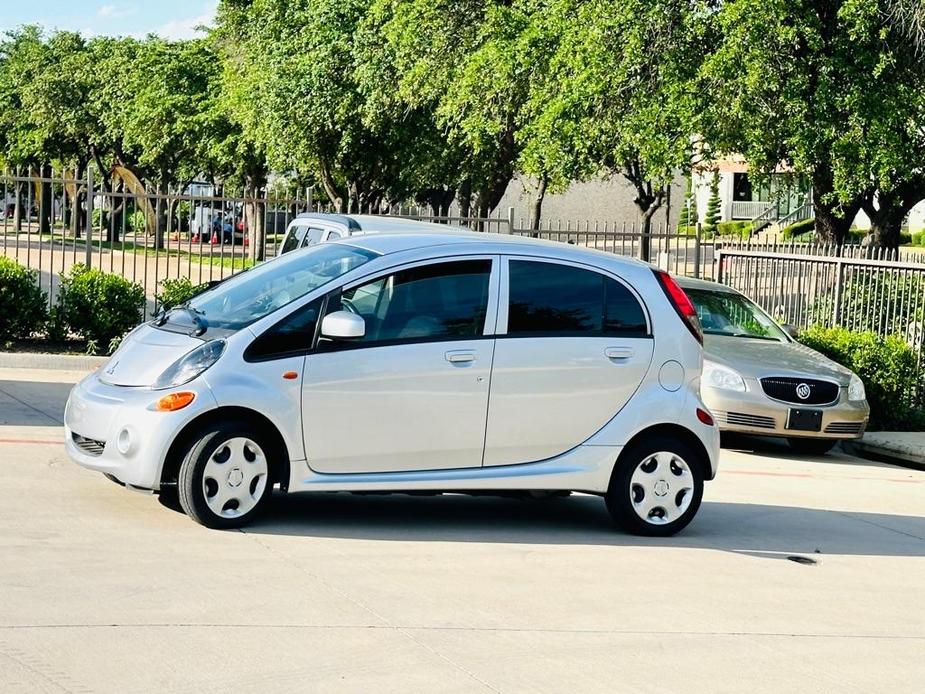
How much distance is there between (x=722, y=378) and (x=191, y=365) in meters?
7.17

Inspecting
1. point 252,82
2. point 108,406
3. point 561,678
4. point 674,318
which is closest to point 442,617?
point 561,678

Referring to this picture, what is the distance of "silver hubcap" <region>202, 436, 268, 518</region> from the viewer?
26.1ft

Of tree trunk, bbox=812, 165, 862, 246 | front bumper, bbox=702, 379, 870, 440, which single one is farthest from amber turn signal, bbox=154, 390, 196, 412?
tree trunk, bbox=812, 165, 862, 246

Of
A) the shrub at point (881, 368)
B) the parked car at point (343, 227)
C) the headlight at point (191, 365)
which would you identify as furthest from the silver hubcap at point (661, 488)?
the shrub at point (881, 368)

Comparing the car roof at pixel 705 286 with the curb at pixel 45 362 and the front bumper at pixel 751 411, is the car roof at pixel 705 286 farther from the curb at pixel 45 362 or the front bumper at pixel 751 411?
the curb at pixel 45 362

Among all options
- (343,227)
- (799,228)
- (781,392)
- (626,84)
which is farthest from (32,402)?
(799,228)

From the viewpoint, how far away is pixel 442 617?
676cm

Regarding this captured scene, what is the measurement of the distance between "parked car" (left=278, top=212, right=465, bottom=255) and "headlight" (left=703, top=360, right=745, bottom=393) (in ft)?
15.1

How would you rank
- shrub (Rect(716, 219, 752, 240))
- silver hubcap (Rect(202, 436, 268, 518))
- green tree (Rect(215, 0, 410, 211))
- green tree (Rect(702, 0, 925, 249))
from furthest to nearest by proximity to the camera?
shrub (Rect(716, 219, 752, 240))
green tree (Rect(215, 0, 410, 211))
green tree (Rect(702, 0, 925, 249))
silver hubcap (Rect(202, 436, 268, 518))

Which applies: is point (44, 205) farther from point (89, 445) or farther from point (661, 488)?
point (661, 488)

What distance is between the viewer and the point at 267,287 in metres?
8.67

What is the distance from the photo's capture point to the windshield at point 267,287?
8383 mm

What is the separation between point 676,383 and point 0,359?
29.7 feet

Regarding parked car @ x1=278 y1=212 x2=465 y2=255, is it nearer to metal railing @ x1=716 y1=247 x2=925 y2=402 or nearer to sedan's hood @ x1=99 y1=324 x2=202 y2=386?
sedan's hood @ x1=99 y1=324 x2=202 y2=386
